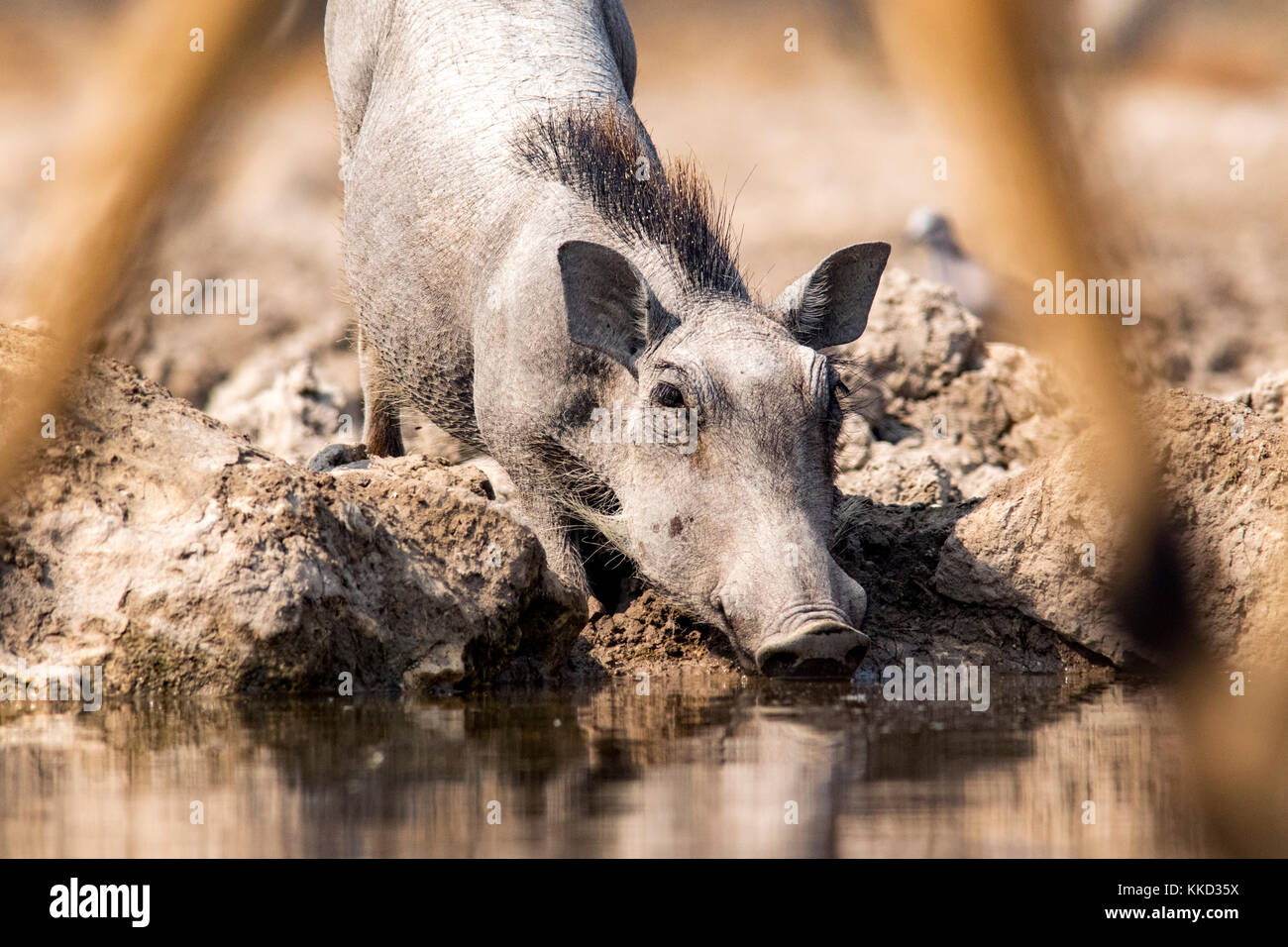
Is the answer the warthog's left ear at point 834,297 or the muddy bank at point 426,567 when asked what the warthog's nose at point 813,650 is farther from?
the warthog's left ear at point 834,297

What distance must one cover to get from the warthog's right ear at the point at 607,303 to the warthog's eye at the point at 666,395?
20 centimetres

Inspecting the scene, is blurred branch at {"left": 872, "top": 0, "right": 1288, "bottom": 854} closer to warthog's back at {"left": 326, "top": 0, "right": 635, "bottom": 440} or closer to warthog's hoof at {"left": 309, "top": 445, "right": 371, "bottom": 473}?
warthog's back at {"left": 326, "top": 0, "right": 635, "bottom": 440}

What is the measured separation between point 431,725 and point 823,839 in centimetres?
195

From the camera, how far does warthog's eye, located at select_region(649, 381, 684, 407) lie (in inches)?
252

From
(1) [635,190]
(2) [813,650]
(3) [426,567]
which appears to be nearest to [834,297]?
(1) [635,190]

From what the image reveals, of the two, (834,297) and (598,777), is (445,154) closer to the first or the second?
(834,297)

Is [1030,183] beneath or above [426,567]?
above

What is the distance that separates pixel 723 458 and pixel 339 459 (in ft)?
8.64

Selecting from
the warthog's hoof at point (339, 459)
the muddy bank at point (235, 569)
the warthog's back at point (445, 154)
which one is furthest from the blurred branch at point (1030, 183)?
the warthog's hoof at point (339, 459)

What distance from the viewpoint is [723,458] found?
6.21 metres

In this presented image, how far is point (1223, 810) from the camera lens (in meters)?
3.44

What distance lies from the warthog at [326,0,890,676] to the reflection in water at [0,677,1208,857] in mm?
786

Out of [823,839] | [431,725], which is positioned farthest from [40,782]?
[823,839]

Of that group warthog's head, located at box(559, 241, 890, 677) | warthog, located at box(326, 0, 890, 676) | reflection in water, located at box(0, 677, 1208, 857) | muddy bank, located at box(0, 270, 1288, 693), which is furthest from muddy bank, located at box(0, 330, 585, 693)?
warthog, located at box(326, 0, 890, 676)
